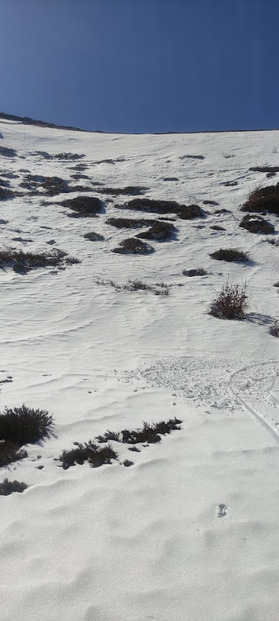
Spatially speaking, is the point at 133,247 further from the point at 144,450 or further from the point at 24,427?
the point at 144,450

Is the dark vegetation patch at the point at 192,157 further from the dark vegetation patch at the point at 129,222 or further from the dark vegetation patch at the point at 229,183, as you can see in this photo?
the dark vegetation patch at the point at 129,222

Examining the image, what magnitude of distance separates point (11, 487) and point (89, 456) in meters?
0.79

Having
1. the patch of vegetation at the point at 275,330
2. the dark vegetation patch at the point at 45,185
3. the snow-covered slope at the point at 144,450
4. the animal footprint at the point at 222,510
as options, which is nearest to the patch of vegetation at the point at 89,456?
the snow-covered slope at the point at 144,450

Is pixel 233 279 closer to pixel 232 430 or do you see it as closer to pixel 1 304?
pixel 1 304

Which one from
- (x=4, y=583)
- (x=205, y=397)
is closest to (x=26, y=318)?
(x=205, y=397)

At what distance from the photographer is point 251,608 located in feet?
7.38

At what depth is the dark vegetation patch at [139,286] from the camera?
38.3ft

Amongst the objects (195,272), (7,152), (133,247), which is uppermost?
(7,152)

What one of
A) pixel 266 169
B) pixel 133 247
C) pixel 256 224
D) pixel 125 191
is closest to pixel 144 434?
pixel 133 247

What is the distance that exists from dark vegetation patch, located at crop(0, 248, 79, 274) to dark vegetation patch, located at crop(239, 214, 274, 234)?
8.33 meters

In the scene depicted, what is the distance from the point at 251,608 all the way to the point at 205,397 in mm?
3157

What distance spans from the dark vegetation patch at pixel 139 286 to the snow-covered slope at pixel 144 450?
127 mm

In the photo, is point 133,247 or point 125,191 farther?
point 125,191

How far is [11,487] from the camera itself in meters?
3.38
